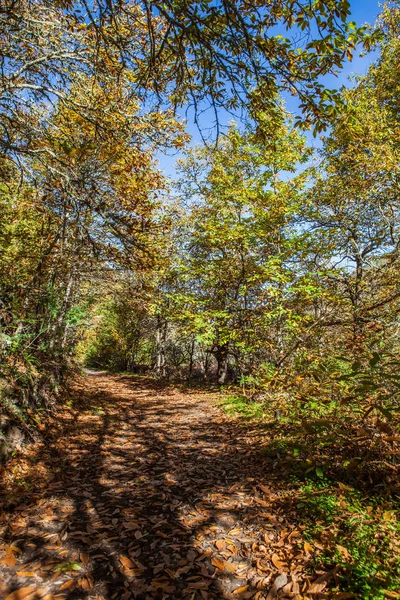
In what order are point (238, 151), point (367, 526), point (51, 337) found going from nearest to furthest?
point (367, 526) → point (51, 337) → point (238, 151)

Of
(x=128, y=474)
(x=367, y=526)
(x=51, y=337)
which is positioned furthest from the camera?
(x=51, y=337)

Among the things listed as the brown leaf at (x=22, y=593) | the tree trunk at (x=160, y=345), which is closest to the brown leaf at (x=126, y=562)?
the brown leaf at (x=22, y=593)

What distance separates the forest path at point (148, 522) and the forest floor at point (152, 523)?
0.04 feet

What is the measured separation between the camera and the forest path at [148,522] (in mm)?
2637

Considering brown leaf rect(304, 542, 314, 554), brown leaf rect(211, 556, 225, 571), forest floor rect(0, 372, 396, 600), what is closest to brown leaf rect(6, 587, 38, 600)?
forest floor rect(0, 372, 396, 600)

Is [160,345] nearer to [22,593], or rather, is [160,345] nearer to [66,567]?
[66,567]

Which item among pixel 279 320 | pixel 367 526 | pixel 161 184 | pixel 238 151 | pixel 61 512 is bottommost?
pixel 61 512

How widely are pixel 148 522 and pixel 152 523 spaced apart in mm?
52

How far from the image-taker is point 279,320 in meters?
7.51

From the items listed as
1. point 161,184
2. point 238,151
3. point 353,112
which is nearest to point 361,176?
point 238,151

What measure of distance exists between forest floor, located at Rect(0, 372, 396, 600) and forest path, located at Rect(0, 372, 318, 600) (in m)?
0.01

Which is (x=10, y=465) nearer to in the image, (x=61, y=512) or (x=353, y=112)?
(x=61, y=512)

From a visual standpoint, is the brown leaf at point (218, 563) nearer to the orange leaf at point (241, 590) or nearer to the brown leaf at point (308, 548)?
the orange leaf at point (241, 590)

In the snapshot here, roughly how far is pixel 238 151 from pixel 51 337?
9.68 metres
